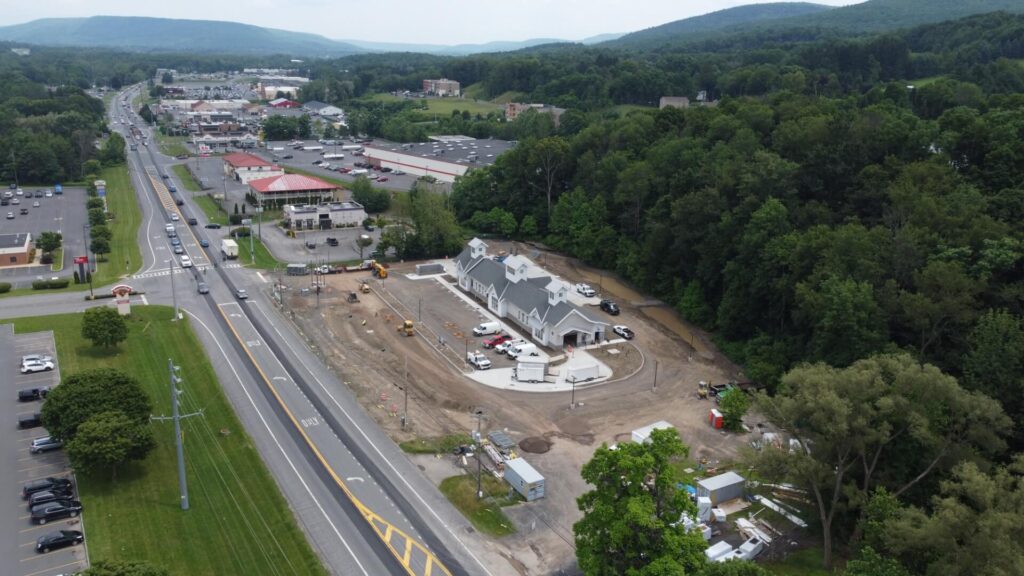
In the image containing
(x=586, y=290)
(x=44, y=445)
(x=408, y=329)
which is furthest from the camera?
(x=586, y=290)

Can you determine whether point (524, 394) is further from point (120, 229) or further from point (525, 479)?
point (120, 229)

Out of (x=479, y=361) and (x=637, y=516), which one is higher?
(x=637, y=516)

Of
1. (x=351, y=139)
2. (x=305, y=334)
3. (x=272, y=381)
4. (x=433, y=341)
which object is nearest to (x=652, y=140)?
(x=433, y=341)

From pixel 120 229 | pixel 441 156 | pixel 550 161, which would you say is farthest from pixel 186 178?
pixel 550 161

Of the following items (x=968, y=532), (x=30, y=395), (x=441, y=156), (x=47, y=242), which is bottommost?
(x=30, y=395)

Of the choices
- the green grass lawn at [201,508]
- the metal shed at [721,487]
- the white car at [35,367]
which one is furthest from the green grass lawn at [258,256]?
the metal shed at [721,487]

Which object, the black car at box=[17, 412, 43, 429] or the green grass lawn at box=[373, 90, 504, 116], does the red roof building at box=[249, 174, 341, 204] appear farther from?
the green grass lawn at box=[373, 90, 504, 116]

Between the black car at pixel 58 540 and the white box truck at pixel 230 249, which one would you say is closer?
the black car at pixel 58 540

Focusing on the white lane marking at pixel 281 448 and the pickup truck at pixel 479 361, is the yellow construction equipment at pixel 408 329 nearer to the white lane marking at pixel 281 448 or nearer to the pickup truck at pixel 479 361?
the pickup truck at pixel 479 361
